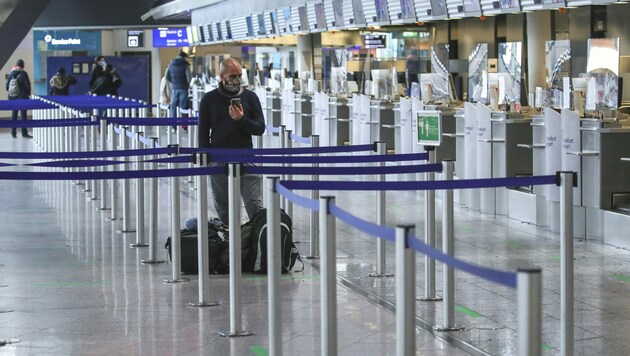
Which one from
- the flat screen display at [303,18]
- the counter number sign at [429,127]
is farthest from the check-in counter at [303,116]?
the counter number sign at [429,127]

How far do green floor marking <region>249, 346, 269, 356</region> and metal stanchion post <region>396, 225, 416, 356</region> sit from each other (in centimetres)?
204

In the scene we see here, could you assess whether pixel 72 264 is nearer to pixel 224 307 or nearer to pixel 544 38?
pixel 224 307

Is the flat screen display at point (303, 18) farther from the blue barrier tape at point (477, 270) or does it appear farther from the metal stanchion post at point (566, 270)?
the blue barrier tape at point (477, 270)

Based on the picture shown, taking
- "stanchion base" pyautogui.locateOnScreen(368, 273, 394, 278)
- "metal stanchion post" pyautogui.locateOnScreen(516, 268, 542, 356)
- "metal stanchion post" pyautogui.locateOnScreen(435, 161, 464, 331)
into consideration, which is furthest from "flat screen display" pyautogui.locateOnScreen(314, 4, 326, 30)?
"metal stanchion post" pyautogui.locateOnScreen(516, 268, 542, 356)

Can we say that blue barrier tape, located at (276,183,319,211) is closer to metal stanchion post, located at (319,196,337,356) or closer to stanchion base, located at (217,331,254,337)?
metal stanchion post, located at (319,196,337,356)

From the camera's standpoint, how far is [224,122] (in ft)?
33.9

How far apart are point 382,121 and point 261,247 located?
7835 millimetres

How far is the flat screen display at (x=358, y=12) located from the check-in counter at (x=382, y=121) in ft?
10.2

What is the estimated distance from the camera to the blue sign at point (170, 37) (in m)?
40.2

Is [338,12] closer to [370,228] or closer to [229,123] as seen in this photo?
[229,123]

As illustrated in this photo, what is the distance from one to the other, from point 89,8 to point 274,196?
3132 cm

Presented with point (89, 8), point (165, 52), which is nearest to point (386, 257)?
point (89, 8)

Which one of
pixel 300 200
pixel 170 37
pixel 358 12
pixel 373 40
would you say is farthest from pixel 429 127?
pixel 170 37

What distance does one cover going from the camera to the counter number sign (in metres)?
13.7
